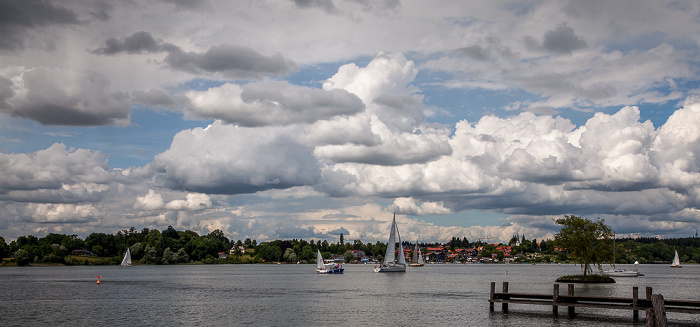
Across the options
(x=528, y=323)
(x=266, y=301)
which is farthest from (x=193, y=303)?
(x=528, y=323)

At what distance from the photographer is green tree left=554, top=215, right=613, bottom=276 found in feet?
323

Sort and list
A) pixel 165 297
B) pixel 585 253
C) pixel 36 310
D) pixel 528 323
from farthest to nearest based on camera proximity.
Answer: pixel 585 253
pixel 165 297
pixel 36 310
pixel 528 323

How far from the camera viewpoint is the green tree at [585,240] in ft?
323

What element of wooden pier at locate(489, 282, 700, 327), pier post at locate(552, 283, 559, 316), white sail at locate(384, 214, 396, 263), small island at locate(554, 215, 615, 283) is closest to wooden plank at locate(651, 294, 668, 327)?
wooden pier at locate(489, 282, 700, 327)

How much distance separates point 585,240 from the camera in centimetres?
9881

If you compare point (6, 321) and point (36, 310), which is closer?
point (6, 321)

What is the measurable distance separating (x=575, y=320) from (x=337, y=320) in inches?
927

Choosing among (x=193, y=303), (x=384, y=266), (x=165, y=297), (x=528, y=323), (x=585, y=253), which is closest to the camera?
(x=528, y=323)

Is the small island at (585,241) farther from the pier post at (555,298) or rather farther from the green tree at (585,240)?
the pier post at (555,298)

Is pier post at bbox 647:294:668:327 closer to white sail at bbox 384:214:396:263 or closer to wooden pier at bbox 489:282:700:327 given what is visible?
wooden pier at bbox 489:282:700:327

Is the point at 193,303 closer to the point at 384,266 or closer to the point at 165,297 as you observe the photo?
the point at 165,297

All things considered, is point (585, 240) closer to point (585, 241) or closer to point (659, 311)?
point (585, 241)

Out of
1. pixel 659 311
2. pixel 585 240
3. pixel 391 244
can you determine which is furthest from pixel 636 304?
pixel 391 244

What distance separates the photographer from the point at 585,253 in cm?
9869
